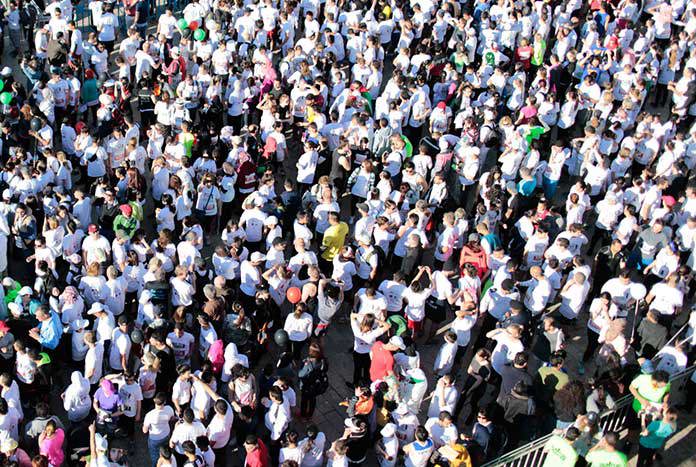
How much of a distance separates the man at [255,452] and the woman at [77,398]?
209 centimetres

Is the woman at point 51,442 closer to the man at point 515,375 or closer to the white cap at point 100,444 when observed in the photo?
the white cap at point 100,444

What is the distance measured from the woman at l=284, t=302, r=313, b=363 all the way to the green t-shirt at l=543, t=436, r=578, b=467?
3.28m

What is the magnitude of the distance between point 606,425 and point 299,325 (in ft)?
13.4

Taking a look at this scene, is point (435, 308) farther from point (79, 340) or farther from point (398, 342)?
point (79, 340)

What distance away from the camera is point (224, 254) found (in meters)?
11.5

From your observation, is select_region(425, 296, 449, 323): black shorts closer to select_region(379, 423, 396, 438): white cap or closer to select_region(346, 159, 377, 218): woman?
select_region(346, 159, 377, 218): woman

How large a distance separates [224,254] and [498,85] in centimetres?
731

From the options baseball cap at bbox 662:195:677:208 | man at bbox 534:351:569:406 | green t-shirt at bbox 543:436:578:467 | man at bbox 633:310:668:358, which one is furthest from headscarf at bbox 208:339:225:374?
baseball cap at bbox 662:195:677:208

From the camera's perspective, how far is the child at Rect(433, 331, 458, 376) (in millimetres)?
10586

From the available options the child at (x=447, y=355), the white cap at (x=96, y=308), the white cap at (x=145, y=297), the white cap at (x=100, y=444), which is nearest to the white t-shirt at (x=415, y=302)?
the child at (x=447, y=355)

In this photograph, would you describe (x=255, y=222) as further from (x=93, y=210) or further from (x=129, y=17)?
(x=129, y=17)

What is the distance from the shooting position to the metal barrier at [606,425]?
10.1 metres

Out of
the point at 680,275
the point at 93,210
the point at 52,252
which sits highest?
the point at 680,275

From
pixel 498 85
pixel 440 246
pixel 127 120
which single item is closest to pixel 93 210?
pixel 127 120
